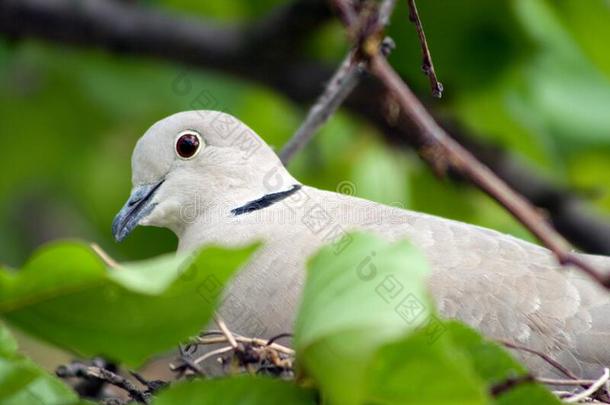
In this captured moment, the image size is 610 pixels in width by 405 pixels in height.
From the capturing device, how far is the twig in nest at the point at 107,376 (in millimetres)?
2083

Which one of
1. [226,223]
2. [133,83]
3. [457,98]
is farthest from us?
[133,83]

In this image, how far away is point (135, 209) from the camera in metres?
2.87

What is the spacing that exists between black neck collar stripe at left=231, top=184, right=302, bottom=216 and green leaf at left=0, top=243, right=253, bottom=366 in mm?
1165

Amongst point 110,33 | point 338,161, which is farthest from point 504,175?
point 110,33

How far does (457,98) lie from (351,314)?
293cm

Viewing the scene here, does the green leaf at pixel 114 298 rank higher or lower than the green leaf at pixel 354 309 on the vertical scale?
lower

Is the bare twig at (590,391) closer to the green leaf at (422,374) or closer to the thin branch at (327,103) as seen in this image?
the green leaf at (422,374)

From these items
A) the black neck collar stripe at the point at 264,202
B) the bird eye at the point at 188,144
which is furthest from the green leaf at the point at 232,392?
the bird eye at the point at 188,144

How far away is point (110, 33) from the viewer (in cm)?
427

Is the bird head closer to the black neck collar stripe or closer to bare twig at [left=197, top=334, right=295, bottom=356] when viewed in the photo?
the black neck collar stripe

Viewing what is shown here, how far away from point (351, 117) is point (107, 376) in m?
2.50

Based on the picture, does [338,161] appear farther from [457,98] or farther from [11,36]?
[11,36]

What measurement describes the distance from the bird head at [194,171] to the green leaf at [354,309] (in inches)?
54.1

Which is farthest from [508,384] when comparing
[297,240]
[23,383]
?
[297,240]
